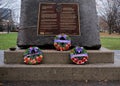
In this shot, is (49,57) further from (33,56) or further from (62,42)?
(62,42)

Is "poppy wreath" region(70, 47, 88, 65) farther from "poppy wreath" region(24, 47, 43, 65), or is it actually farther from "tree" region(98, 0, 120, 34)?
"tree" region(98, 0, 120, 34)

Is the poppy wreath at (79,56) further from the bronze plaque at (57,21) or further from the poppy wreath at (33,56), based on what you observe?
the bronze plaque at (57,21)

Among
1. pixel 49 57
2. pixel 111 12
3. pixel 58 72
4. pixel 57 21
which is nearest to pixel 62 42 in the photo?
pixel 49 57

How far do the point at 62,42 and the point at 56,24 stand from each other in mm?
653

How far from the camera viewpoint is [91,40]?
9.13 m

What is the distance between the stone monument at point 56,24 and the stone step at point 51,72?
119 cm

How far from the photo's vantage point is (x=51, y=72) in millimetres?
8008

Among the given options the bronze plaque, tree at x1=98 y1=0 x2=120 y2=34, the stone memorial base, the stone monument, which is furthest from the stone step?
tree at x1=98 y1=0 x2=120 y2=34

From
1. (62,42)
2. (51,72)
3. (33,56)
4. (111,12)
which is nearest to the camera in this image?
(51,72)

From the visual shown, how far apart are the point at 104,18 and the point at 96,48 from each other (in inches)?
1941

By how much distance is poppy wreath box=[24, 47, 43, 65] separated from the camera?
8.30 meters

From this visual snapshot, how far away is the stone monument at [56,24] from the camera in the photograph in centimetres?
912

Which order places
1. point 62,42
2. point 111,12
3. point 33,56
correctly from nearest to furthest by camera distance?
point 33,56, point 62,42, point 111,12

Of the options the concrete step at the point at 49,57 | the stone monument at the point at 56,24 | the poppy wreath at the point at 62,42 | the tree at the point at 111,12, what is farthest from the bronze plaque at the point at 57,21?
the tree at the point at 111,12
